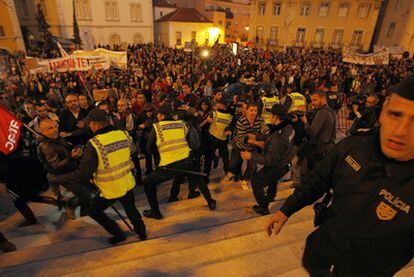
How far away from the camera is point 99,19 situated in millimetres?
34562

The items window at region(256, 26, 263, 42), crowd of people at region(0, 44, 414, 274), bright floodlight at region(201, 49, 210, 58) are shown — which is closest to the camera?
crowd of people at region(0, 44, 414, 274)

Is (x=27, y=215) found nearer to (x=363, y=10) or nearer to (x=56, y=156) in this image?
(x=56, y=156)

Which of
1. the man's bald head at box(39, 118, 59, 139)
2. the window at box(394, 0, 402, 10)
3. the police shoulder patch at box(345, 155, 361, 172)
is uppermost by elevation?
the window at box(394, 0, 402, 10)

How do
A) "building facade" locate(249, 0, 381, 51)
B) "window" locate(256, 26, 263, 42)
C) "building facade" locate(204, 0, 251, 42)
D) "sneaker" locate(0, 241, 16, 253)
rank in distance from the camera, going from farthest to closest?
1. "building facade" locate(204, 0, 251, 42)
2. "window" locate(256, 26, 263, 42)
3. "building facade" locate(249, 0, 381, 51)
4. "sneaker" locate(0, 241, 16, 253)

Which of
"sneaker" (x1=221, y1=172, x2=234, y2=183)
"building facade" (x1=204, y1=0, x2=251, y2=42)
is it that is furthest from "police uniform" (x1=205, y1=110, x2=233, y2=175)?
"building facade" (x1=204, y1=0, x2=251, y2=42)

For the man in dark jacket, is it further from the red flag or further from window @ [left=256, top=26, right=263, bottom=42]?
window @ [left=256, top=26, right=263, bottom=42]

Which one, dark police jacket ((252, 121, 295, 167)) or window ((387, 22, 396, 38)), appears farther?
window ((387, 22, 396, 38))

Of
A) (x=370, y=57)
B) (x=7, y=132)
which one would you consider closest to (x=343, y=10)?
(x=370, y=57)

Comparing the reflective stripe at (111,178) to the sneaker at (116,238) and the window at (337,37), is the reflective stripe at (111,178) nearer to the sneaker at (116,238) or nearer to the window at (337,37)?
the sneaker at (116,238)

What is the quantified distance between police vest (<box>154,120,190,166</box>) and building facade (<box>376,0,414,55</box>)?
2812 cm

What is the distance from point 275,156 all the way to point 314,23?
32429 mm

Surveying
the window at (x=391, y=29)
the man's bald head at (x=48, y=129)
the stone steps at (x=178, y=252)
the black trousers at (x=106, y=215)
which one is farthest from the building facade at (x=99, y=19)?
the stone steps at (x=178, y=252)

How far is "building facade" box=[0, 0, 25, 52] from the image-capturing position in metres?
24.8

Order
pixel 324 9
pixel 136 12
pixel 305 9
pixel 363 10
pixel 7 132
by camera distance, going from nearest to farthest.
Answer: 1. pixel 7 132
2. pixel 363 10
3. pixel 324 9
4. pixel 305 9
5. pixel 136 12
